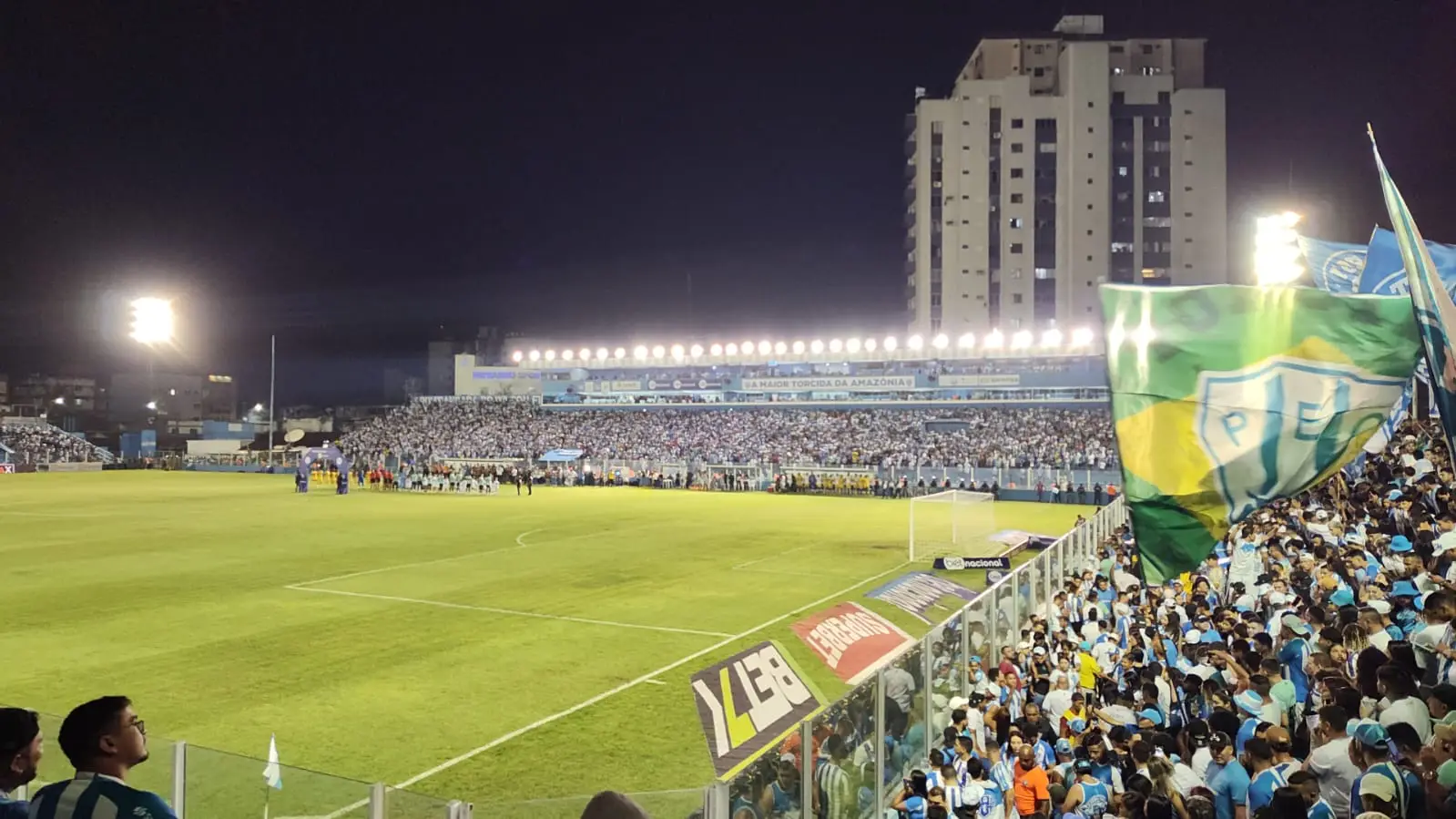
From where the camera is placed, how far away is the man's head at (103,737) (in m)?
3.32

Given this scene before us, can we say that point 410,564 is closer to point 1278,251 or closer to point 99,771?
point 99,771

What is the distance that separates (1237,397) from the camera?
571 centimetres

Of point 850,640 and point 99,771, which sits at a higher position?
point 99,771

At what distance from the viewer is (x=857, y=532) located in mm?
33312

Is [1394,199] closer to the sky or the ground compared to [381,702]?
closer to the sky

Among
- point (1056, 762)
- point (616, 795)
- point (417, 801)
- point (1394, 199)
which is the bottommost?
point (1056, 762)

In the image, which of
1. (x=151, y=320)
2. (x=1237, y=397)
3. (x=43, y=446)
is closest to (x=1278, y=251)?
(x=1237, y=397)

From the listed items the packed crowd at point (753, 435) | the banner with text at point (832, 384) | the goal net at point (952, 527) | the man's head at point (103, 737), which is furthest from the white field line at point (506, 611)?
the banner with text at point (832, 384)

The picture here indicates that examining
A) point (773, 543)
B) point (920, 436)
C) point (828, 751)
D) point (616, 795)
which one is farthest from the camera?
point (920, 436)

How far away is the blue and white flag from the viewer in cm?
402

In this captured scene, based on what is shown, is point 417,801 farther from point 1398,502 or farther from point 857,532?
point 857,532

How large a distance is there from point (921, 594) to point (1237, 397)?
41.3ft

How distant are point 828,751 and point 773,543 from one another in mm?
23079

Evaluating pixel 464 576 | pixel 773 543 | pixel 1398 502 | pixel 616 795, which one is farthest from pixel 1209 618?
pixel 773 543
